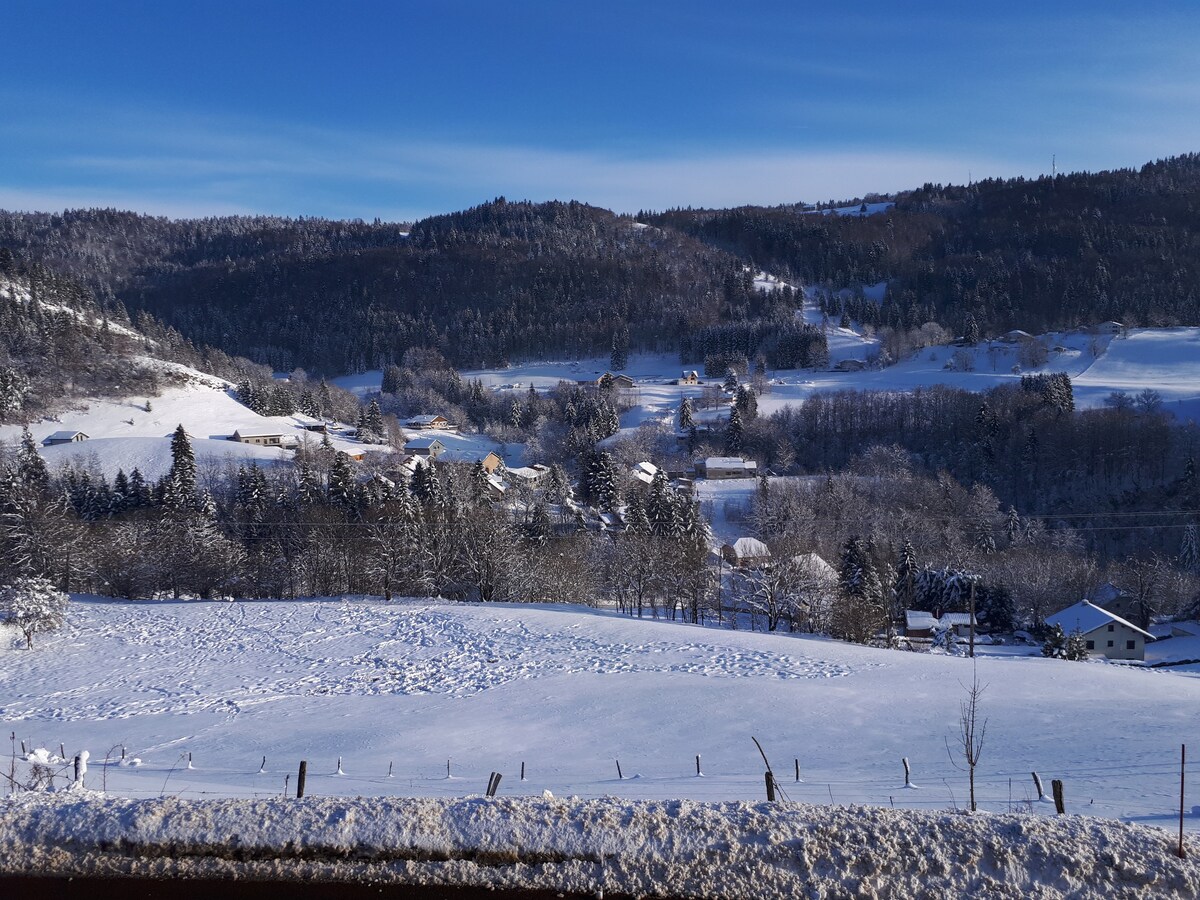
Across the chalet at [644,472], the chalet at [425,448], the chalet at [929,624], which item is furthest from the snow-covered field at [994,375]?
the chalet at [929,624]

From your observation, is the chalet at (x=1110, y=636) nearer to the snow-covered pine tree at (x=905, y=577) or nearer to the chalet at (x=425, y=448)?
the snow-covered pine tree at (x=905, y=577)

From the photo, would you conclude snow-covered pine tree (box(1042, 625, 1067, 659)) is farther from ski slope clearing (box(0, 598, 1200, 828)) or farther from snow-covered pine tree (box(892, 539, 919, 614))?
ski slope clearing (box(0, 598, 1200, 828))

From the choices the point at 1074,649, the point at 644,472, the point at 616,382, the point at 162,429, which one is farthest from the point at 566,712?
the point at 616,382

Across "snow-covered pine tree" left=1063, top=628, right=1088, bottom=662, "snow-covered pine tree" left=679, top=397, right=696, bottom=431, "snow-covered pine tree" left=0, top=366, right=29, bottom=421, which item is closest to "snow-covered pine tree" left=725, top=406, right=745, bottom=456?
"snow-covered pine tree" left=679, top=397, right=696, bottom=431

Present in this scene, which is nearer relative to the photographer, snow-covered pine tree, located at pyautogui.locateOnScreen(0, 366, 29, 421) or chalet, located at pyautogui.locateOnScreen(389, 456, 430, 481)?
chalet, located at pyautogui.locateOnScreen(389, 456, 430, 481)

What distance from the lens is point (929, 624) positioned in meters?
35.1

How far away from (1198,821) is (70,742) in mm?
18261

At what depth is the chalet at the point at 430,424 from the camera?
82.5 metres

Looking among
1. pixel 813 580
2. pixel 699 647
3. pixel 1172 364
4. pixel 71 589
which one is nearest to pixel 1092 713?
pixel 699 647

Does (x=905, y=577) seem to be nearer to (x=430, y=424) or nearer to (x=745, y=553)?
(x=745, y=553)

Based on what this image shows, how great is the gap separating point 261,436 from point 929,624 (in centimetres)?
5437

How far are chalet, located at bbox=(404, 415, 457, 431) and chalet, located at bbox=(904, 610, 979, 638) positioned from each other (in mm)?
57850

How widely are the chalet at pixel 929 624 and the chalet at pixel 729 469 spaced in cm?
2909

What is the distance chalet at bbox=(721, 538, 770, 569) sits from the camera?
38.8 metres
